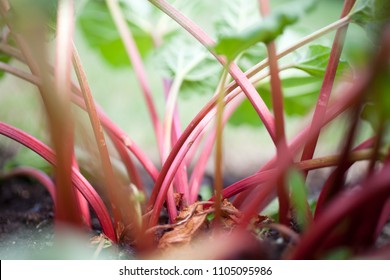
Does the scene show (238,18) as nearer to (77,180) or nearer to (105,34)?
(105,34)

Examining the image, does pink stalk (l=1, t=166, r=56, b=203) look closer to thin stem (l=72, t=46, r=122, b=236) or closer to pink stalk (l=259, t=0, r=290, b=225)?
thin stem (l=72, t=46, r=122, b=236)

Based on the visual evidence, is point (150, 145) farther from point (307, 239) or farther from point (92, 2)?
point (307, 239)

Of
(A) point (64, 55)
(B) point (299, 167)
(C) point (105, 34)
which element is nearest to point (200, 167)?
Result: (B) point (299, 167)

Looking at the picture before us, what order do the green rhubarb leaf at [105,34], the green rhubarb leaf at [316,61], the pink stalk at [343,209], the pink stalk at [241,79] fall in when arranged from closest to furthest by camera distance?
the pink stalk at [343,209] → the pink stalk at [241,79] → the green rhubarb leaf at [316,61] → the green rhubarb leaf at [105,34]

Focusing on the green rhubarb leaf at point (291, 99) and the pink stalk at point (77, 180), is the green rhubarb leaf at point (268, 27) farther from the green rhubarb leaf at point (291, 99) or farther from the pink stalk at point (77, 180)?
the green rhubarb leaf at point (291, 99)

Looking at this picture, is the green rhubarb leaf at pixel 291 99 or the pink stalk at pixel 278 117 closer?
the pink stalk at pixel 278 117

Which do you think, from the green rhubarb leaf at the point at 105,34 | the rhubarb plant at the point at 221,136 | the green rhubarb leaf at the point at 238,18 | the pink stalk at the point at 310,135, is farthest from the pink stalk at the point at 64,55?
the green rhubarb leaf at the point at 105,34

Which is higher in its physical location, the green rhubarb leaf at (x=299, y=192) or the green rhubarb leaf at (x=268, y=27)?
the green rhubarb leaf at (x=268, y=27)

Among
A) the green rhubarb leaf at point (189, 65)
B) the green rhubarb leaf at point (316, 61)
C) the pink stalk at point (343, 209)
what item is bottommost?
the pink stalk at point (343, 209)
